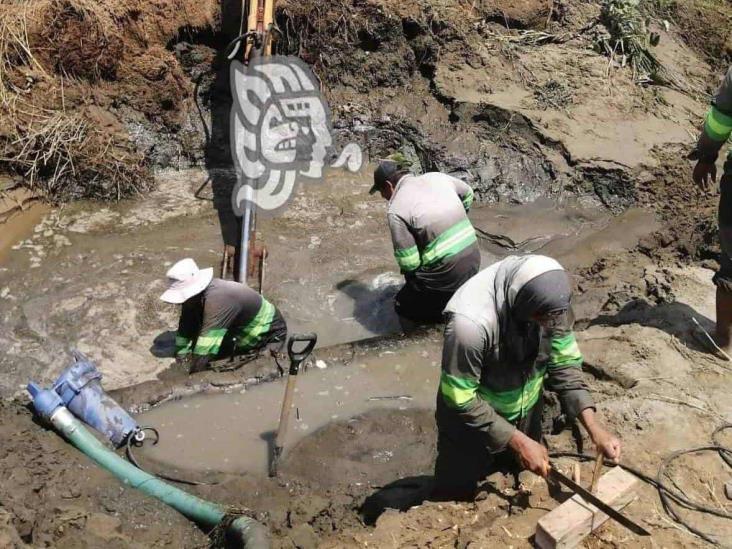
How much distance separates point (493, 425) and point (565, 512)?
531 millimetres

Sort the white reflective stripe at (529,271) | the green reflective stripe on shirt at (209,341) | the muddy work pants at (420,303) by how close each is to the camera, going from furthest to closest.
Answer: the muddy work pants at (420,303), the green reflective stripe on shirt at (209,341), the white reflective stripe at (529,271)

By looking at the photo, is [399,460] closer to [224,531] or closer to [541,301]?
[224,531]

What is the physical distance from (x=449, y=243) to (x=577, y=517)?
118 inches

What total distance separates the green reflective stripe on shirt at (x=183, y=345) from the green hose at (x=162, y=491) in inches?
42.0

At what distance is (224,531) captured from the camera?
442cm

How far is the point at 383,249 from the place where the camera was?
8039 mm

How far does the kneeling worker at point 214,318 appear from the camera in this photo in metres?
5.56

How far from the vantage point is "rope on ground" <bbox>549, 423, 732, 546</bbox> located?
156 inches

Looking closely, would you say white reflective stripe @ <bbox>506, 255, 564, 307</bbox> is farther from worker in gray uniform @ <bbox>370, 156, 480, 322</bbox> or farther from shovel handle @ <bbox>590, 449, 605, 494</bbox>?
worker in gray uniform @ <bbox>370, 156, 480, 322</bbox>

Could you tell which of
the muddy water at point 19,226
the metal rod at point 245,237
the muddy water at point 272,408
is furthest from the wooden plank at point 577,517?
the muddy water at point 19,226

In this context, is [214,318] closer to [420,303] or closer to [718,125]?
[420,303]

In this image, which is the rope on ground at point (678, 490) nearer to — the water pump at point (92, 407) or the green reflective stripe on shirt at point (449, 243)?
the green reflective stripe on shirt at point (449, 243)

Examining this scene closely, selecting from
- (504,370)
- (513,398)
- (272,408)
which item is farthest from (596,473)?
(272,408)

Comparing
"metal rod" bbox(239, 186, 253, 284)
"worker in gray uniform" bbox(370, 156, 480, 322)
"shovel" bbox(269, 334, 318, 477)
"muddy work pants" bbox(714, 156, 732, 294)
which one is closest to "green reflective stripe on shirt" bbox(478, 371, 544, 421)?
"shovel" bbox(269, 334, 318, 477)
